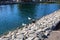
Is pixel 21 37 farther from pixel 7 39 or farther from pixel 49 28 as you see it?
pixel 49 28

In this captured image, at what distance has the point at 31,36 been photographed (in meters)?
10.9

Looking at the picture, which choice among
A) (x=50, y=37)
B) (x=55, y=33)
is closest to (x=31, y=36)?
(x=50, y=37)

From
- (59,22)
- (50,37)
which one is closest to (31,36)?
(50,37)

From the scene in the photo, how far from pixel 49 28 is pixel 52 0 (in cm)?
6725

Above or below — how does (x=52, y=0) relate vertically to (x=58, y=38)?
below

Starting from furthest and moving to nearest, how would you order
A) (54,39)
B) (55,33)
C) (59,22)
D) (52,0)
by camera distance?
(52,0), (59,22), (55,33), (54,39)

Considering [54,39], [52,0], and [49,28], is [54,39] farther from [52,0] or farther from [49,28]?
[52,0]

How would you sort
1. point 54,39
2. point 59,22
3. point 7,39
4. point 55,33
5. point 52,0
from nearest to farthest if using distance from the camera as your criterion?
1. point 7,39
2. point 54,39
3. point 55,33
4. point 59,22
5. point 52,0

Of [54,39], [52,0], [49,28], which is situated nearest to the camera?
[54,39]

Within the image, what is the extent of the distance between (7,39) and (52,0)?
232ft

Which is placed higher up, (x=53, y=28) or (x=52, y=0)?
(x=53, y=28)

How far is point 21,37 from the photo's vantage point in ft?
34.1

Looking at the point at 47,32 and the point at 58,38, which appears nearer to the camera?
the point at 58,38

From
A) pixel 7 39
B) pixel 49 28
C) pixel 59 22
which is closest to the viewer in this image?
pixel 7 39
